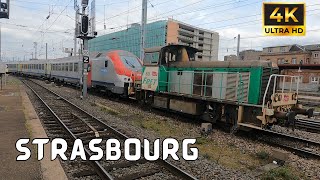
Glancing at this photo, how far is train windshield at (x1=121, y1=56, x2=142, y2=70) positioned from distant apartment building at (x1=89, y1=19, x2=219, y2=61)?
52711 mm

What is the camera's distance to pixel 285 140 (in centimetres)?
989

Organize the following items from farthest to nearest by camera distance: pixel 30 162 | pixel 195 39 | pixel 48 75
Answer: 1. pixel 195 39
2. pixel 48 75
3. pixel 30 162

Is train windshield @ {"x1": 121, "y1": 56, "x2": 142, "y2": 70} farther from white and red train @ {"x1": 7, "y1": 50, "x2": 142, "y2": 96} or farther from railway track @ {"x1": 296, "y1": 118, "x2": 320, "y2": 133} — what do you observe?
railway track @ {"x1": 296, "y1": 118, "x2": 320, "y2": 133}

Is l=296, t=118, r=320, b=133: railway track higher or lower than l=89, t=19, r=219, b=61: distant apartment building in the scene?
lower

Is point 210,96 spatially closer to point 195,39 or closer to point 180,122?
point 180,122

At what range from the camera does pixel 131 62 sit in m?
19.0

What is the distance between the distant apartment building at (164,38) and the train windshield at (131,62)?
5271 centimetres

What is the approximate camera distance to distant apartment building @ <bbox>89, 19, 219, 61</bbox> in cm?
8475

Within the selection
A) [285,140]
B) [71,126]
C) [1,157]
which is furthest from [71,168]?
[285,140]

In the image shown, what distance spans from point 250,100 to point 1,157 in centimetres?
754

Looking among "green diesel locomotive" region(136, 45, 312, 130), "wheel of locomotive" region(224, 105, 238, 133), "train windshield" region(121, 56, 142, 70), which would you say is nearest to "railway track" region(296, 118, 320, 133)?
"green diesel locomotive" region(136, 45, 312, 130)

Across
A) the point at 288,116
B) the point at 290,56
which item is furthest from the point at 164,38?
the point at 288,116

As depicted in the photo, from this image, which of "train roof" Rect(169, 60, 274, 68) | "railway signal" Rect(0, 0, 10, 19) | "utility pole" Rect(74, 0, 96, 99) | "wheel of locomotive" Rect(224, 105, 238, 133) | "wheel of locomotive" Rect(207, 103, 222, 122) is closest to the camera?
"train roof" Rect(169, 60, 274, 68)

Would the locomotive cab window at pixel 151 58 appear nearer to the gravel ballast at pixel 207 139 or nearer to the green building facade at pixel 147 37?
the gravel ballast at pixel 207 139
